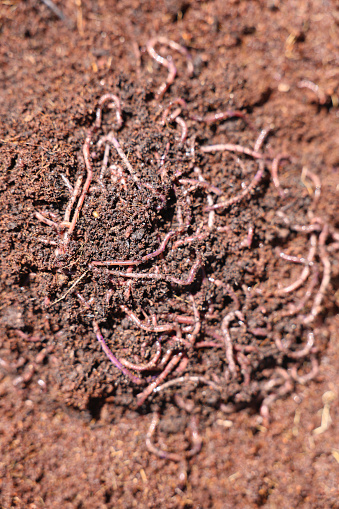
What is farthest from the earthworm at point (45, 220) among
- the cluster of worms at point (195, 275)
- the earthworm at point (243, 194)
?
the earthworm at point (243, 194)

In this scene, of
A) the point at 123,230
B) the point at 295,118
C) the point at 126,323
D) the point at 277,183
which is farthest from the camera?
the point at 295,118

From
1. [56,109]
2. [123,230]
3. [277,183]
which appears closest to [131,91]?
[56,109]

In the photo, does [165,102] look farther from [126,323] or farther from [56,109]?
[126,323]

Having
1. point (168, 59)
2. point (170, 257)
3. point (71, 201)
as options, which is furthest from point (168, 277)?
point (168, 59)

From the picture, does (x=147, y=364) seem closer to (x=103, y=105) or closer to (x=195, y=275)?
(x=195, y=275)

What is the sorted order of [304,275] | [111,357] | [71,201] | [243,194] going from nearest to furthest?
1. [71,201]
2. [111,357]
3. [243,194]
4. [304,275]
